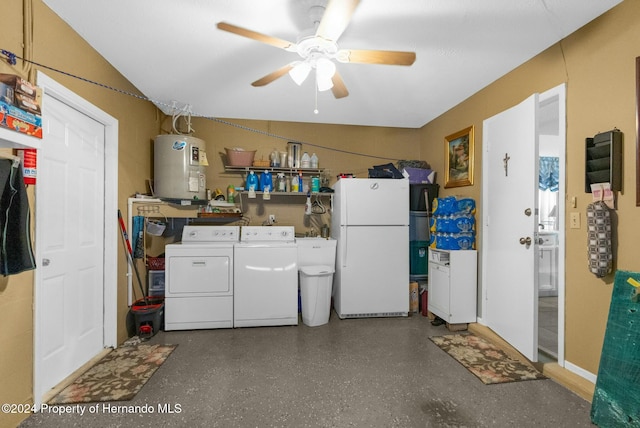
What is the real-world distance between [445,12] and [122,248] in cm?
319

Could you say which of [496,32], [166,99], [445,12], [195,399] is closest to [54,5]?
[166,99]

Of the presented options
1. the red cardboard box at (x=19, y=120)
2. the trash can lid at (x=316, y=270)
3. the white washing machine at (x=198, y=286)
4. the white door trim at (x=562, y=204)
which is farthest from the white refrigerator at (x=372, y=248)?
the red cardboard box at (x=19, y=120)

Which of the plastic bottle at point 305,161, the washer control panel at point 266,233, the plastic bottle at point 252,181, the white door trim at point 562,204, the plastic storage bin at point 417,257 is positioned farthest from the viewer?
the plastic bottle at point 305,161

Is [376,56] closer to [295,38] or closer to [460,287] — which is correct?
[295,38]

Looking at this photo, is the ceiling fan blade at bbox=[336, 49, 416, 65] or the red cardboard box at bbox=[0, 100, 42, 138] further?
the ceiling fan blade at bbox=[336, 49, 416, 65]

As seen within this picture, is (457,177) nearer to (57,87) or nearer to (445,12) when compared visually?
(445,12)

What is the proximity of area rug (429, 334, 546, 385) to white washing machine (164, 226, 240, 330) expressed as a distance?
2.13 meters

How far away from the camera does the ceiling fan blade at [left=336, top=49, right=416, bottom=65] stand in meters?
1.90

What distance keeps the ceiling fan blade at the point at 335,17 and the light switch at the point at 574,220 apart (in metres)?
2.00

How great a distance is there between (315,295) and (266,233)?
896 mm

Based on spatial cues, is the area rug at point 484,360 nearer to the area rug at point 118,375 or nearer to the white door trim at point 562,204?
the white door trim at point 562,204

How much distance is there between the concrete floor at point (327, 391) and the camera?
1768mm

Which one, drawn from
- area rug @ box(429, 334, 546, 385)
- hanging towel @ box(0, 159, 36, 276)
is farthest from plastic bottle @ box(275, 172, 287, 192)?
hanging towel @ box(0, 159, 36, 276)

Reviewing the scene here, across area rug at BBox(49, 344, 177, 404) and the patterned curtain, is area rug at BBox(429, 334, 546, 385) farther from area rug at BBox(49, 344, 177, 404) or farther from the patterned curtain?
the patterned curtain
